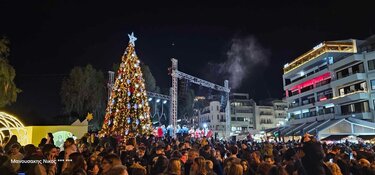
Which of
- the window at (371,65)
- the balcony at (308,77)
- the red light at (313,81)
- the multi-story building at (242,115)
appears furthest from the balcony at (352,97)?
the multi-story building at (242,115)

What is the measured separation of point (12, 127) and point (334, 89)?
3860cm

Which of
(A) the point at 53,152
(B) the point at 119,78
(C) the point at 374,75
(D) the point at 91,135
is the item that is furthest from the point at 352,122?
(A) the point at 53,152

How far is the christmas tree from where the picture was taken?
2119 centimetres

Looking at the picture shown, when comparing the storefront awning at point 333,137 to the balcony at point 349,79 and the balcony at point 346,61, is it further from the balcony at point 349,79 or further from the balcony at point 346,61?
the balcony at point 346,61

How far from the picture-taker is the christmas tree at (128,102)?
21.2 metres

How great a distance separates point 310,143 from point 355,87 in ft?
117

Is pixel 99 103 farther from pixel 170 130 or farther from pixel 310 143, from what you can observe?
pixel 310 143

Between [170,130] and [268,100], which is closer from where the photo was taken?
[170,130]

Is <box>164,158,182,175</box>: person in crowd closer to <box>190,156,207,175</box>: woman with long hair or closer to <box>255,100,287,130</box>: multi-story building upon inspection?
<box>190,156,207,175</box>: woman with long hair

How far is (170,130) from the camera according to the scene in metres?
30.4

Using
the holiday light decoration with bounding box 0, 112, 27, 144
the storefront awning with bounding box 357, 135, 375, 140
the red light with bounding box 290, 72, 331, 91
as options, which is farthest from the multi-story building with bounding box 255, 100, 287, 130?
the holiday light decoration with bounding box 0, 112, 27, 144

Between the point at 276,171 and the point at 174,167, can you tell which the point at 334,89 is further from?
the point at 174,167

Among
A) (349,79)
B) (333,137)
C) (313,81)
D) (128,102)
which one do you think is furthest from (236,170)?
(313,81)

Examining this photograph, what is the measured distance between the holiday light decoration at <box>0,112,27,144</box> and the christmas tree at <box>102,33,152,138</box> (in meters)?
5.94
